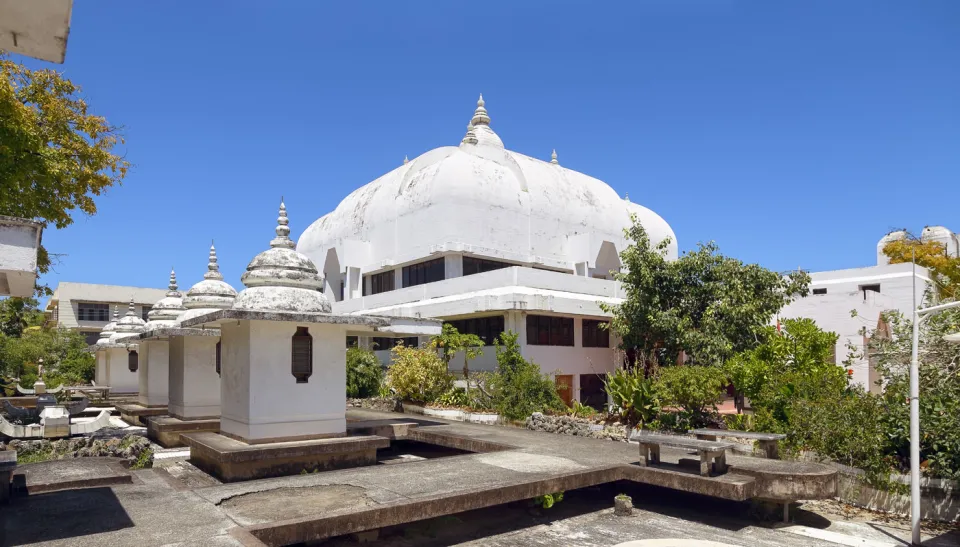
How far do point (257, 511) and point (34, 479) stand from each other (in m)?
3.20

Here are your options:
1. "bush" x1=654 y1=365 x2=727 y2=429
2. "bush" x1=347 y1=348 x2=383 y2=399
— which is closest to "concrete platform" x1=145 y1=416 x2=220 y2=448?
"bush" x1=347 y1=348 x2=383 y2=399

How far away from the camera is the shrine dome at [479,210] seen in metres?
22.5

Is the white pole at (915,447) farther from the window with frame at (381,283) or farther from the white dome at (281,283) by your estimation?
the window with frame at (381,283)

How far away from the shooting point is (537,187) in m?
25.4

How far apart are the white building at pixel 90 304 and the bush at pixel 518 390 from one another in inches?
1563

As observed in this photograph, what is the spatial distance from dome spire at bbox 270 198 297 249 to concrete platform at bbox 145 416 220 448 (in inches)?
155

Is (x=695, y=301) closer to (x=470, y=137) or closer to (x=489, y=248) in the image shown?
(x=489, y=248)

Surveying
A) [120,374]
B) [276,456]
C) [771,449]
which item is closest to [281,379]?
[276,456]

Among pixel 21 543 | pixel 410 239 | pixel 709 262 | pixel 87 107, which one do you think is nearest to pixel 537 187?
pixel 410 239

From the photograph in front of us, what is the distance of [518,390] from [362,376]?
24.3 ft

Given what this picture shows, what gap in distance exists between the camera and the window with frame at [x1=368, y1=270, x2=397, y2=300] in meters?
25.4

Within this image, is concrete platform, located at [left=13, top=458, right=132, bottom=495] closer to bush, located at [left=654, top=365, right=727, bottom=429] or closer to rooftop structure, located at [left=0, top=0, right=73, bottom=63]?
rooftop structure, located at [left=0, top=0, right=73, bottom=63]

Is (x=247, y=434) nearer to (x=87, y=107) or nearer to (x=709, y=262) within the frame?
(x=87, y=107)

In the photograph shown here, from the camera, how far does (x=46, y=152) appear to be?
41.8ft
